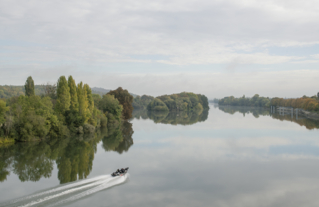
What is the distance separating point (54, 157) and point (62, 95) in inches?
561

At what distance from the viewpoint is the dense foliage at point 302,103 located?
81881mm

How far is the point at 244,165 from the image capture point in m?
20.8

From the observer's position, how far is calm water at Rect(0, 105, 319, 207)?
1391 centimetres

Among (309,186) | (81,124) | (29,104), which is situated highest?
(29,104)

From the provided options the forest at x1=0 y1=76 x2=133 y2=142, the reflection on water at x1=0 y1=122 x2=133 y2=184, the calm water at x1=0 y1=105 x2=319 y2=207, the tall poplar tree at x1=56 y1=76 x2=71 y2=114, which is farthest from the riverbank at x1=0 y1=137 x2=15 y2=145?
the tall poplar tree at x1=56 y1=76 x2=71 y2=114

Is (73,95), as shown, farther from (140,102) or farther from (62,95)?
(140,102)

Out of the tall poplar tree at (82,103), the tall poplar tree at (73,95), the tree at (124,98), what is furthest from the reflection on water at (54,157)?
the tree at (124,98)

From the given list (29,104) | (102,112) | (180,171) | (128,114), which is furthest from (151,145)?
(128,114)

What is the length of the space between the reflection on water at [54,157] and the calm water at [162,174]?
0.07 m

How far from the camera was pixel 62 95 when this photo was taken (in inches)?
1400

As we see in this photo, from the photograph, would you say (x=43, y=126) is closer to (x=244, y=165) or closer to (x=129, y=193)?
(x=129, y=193)

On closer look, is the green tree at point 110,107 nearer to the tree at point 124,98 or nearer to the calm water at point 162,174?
the tree at point 124,98

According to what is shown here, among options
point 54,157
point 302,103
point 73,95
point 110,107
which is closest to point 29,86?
point 110,107

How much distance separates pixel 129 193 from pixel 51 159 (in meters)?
11.0
